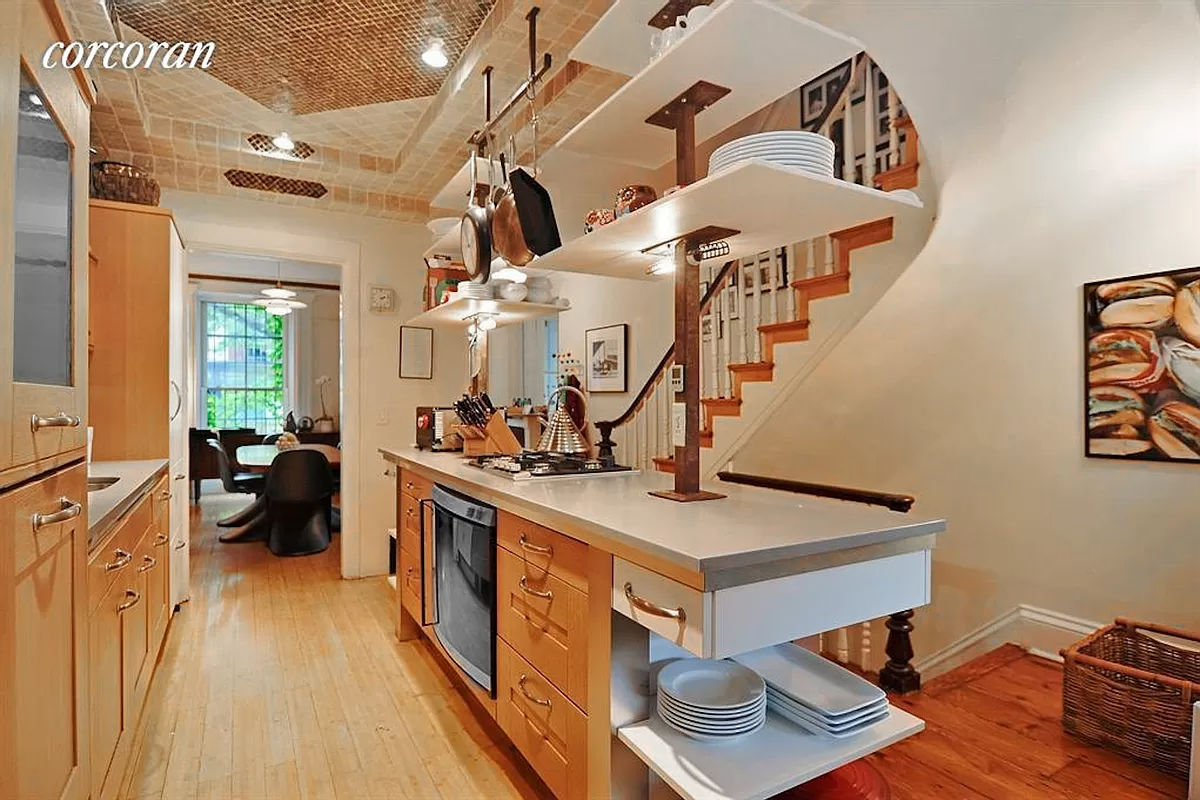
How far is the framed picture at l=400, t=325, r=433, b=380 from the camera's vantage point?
184 inches

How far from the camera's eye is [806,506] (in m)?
1.67

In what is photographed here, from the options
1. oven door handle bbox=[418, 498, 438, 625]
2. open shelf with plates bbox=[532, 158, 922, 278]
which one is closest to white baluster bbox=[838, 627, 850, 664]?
oven door handle bbox=[418, 498, 438, 625]

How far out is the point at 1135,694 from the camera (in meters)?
2.02

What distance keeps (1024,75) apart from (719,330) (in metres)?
1.93

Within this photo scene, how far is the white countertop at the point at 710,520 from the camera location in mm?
1184

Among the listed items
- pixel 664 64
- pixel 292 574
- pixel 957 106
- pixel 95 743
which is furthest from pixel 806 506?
pixel 292 574

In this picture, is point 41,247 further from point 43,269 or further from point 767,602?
point 767,602

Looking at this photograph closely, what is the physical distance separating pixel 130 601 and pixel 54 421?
1220mm

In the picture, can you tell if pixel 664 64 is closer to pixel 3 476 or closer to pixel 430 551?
pixel 3 476

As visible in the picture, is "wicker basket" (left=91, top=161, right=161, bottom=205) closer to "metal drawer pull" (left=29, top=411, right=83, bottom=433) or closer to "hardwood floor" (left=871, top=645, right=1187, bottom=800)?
"metal drawer pull" (left=29, top=411, right=83, bottom=433)

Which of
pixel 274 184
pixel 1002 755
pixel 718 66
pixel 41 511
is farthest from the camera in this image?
pixel 274 184

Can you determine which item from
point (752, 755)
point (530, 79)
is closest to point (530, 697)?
point (752, 755)

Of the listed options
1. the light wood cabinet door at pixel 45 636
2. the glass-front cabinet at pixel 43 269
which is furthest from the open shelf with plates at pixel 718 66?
the light wood cabinet door at pixel 45 636

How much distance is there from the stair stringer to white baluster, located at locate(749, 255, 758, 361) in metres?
0.34
